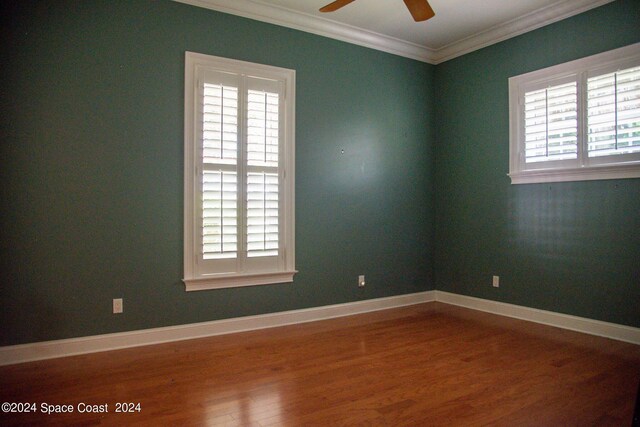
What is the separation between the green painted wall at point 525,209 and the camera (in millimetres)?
3459

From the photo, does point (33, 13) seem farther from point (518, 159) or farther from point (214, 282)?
point (518, 159)

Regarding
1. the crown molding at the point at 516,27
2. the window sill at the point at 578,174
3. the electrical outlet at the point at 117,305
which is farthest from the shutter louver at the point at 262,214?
the crown molding at the point at 516,27

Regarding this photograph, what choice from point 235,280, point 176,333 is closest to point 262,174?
point 235,280

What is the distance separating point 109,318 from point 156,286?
409mm

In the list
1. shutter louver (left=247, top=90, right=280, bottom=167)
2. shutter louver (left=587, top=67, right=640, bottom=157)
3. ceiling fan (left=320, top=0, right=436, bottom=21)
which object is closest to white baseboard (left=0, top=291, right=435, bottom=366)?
shutter louver (left=247, top=90, right=280, bottom=167)

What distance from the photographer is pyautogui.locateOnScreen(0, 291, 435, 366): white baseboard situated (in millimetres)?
2924

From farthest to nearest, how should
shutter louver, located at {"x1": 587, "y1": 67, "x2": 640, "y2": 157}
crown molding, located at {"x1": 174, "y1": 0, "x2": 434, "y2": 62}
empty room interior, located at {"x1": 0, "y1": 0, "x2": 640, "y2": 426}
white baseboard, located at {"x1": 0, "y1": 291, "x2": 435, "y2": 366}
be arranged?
crown molding, located at {"x1": 174, "y1": 0, "x2": 434, "y2": 62}, shutter louver, located at {"x1": 587, "y1": 67, "x2": 640, "y2": 157}, white baseboard, located at {"x1": 0, "y1": 291, "x2": 435, "y2": 366}, empty room interior, located at {"x1": 0, "y1": 0, "x2": 640, "y2": 426}

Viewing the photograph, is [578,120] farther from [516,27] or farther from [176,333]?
[176,333]

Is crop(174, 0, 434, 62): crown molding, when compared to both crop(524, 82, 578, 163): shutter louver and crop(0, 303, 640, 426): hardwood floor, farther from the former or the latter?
crop(0, 303, 640, 426): hardwood floor

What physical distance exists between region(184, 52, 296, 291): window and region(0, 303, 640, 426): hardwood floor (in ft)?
2.03

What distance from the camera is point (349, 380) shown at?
8.56 ft

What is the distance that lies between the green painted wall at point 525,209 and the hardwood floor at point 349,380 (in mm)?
513

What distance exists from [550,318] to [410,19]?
10.7ft

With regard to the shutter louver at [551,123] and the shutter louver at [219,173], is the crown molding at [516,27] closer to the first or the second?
the shutter louver at [551,123]
